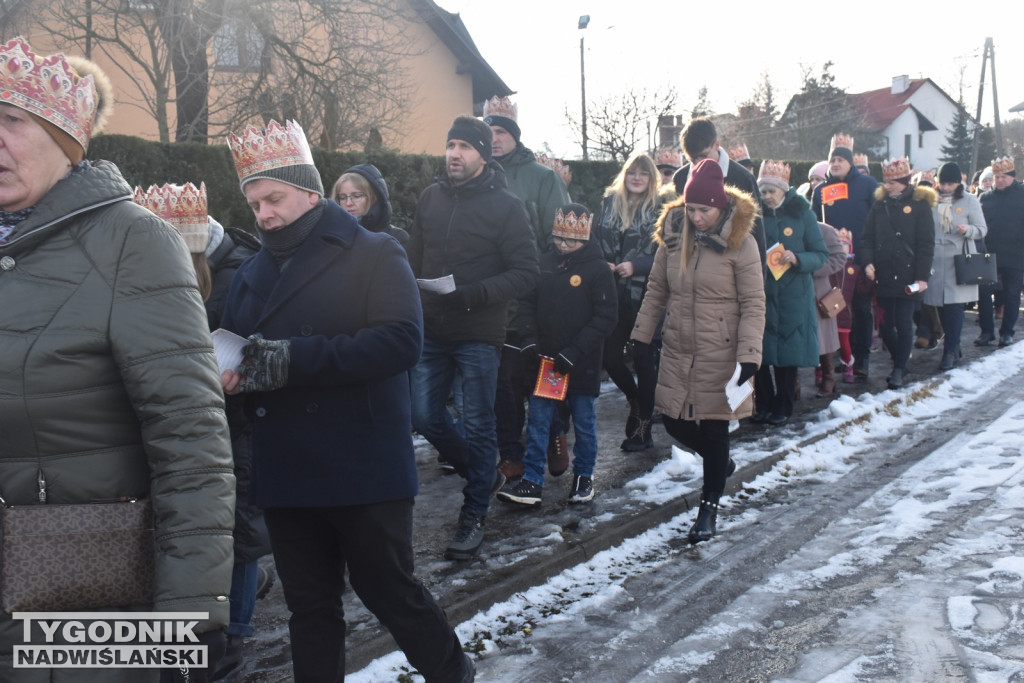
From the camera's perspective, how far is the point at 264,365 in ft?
9.87

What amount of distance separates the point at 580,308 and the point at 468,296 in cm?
132

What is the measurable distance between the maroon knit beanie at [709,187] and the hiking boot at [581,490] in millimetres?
1886

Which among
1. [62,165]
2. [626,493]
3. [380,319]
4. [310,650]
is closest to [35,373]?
[62,165]

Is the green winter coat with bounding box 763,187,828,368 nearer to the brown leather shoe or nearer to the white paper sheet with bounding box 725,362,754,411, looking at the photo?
the brown leather shoe

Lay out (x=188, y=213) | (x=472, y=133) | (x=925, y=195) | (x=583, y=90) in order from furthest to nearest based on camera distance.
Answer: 1. (x=583, y=90)
2. (x=925, y=195)
3. (x=472, y=133)
4. (x=188, y=213)

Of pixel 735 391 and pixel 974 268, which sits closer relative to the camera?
pixel 735 391

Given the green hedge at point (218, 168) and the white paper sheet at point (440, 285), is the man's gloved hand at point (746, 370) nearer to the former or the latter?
the white paper sheet at point (440, 285)

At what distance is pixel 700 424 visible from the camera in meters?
5.64

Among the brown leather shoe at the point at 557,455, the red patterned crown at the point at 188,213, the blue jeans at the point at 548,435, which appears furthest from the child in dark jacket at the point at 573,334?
the red patterned crown at the point at 188,213

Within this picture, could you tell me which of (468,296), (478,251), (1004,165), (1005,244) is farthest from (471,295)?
(1004,165)

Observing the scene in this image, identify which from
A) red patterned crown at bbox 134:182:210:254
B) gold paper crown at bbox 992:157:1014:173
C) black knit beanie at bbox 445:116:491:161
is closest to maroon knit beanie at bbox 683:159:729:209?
black knit beanie at bbox 445:116:491:161

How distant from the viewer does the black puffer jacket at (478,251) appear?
17.1 feet

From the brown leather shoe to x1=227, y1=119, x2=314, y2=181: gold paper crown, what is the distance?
12.8 feet

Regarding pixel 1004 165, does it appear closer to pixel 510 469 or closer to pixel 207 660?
pixel 510 469
